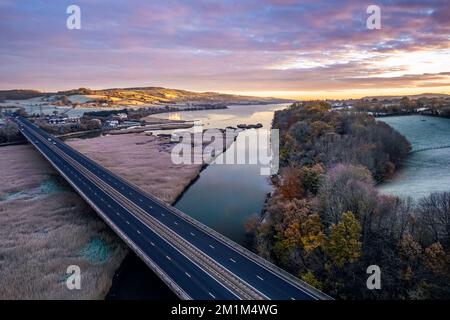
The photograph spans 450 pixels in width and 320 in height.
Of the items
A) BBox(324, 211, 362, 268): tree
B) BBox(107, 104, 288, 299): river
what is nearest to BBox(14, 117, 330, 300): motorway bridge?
BBox(107, 104, 288, 299): river

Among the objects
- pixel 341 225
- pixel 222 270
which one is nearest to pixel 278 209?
pixel 341 225

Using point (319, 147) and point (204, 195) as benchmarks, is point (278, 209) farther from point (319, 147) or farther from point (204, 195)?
point (319, 147)

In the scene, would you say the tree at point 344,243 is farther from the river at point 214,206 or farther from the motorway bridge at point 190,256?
the river at point 214,206

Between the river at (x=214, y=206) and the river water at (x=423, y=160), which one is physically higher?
the river water at (x=423, y=160)

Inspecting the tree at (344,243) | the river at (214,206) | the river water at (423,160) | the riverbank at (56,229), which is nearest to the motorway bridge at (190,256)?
the river at (214,206)

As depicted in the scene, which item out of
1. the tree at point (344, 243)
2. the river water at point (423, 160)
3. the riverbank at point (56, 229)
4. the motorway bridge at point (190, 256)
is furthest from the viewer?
the river water at point (423, 160)

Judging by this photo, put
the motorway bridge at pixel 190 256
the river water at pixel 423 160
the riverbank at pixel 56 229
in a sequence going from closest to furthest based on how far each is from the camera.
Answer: the motorway bridge at pixel 190 256 → the riverbank at pixel 56 229 → the river water at pixel 423 160

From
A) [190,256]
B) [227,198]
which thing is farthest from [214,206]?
[190,256]
